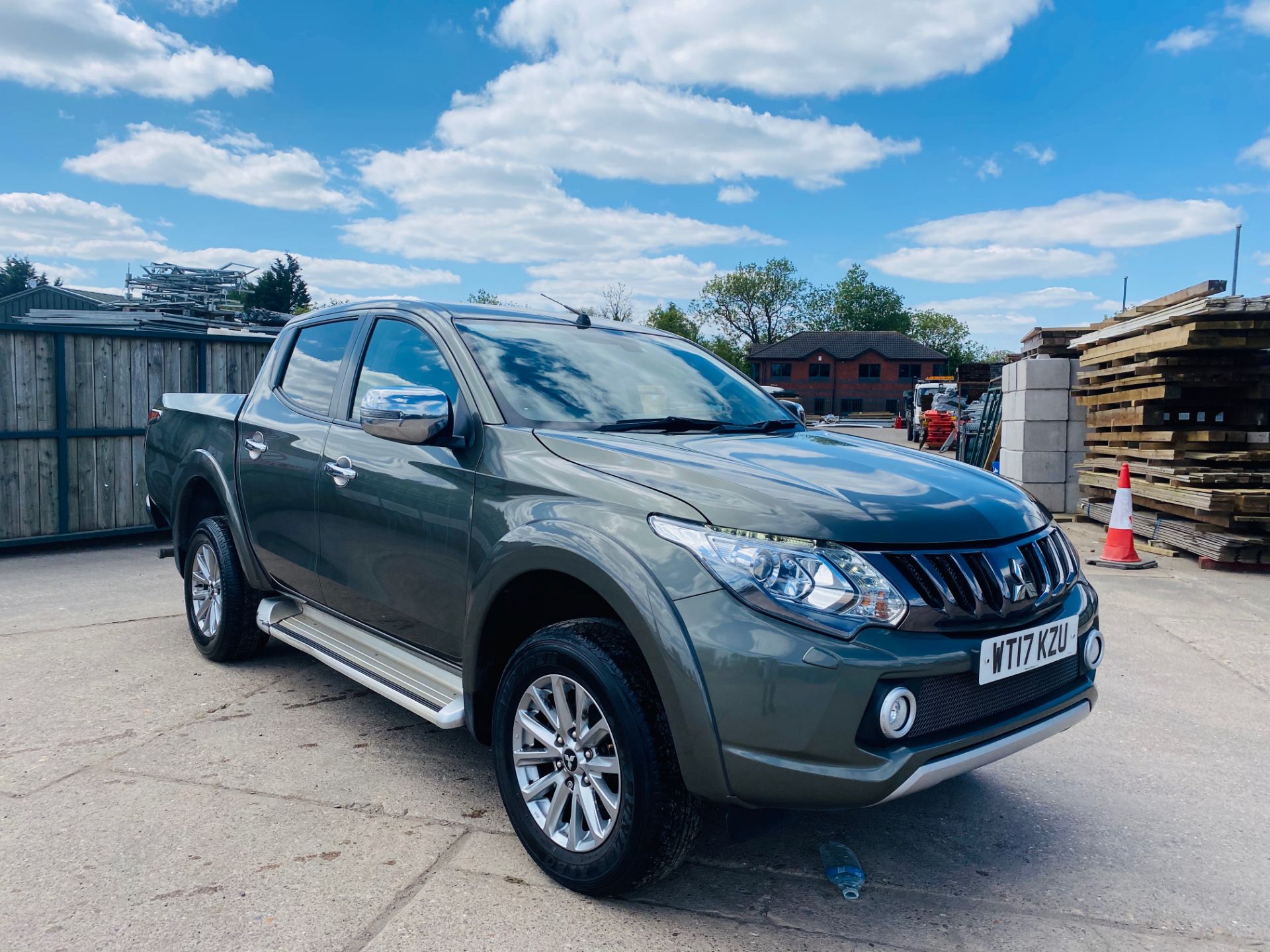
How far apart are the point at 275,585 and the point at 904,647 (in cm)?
321

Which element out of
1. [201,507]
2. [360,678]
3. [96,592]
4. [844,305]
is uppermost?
[844,305]

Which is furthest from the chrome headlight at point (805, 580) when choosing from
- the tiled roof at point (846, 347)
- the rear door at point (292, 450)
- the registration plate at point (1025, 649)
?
the tiled roof at point (846, 347)

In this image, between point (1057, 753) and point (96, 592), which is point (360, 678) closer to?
point (1057, 753)

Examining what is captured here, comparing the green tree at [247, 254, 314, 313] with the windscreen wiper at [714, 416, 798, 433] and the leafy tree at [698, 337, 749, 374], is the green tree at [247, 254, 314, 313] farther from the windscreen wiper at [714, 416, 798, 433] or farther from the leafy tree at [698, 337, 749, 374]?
the windscreen wiper at [714, 416, 798, 433]

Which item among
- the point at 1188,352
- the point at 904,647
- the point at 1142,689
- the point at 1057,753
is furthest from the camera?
the point at 1188,352

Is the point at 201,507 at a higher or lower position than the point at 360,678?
higher

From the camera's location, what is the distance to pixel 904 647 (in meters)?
2.29

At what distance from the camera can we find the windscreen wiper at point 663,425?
3.21 m

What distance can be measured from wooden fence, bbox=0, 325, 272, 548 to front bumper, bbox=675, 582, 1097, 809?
742cm

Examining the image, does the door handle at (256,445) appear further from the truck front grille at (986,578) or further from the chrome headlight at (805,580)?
the truck front grille at (986,578)

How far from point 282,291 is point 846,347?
47108 mm

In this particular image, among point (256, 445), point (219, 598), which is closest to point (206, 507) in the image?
point (219, 598)

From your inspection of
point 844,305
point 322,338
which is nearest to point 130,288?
point 322,338

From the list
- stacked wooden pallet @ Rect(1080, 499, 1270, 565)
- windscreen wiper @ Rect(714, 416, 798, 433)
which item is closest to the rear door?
windscreen wiper @ Rect(714, 416, 798, 433)
